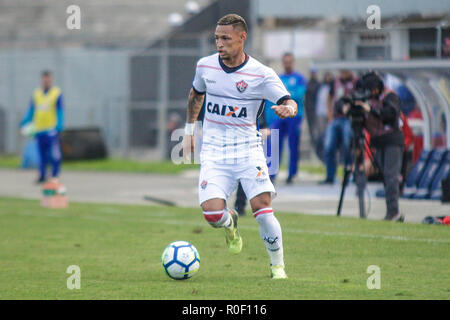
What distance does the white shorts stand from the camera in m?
8.20

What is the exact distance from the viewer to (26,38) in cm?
3600

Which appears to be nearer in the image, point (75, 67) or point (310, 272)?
point (310, 272)

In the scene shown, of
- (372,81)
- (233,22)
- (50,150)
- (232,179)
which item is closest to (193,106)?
(232,179)

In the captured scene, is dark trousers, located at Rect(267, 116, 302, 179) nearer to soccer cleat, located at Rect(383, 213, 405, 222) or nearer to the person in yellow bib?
the person in yellow bib

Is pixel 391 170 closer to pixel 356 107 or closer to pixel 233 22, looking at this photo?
pixel 356 107

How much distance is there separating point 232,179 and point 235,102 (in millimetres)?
674

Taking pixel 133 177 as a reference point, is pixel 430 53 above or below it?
above

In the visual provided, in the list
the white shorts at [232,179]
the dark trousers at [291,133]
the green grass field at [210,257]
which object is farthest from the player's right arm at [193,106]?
the dark trousers at [291,133]

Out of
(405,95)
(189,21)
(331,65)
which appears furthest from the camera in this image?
(189,21)

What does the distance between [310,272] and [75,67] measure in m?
21.9

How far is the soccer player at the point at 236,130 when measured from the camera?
8.16 m

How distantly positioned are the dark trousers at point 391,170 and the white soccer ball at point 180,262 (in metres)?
4.95

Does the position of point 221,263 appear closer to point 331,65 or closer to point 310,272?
point 310,272

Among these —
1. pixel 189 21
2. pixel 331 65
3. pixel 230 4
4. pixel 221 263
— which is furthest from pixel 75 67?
pixel 221 263
